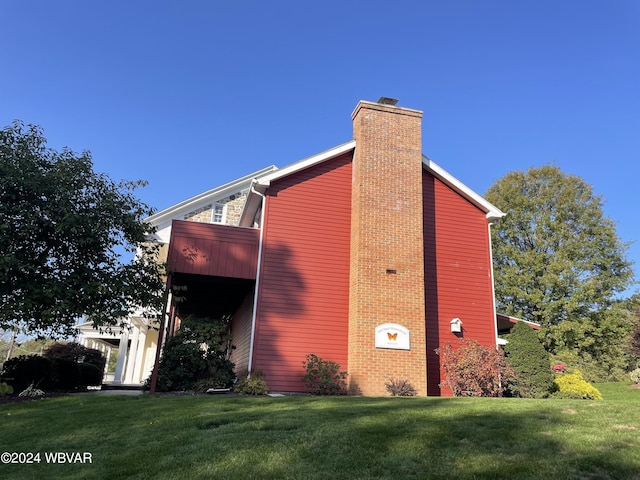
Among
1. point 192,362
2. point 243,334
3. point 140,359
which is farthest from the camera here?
point 140,359

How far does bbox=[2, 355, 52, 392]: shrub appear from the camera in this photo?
1268cm

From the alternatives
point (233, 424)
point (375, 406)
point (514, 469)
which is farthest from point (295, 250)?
point (514, 469)

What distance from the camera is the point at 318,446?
5684mm

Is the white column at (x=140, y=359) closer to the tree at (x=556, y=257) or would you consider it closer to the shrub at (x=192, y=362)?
the shrub at (x=192, y=362)

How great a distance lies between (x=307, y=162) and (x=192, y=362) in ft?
20.2

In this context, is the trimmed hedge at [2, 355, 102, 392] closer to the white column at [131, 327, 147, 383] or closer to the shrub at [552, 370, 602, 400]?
the white column at [131, 327, 147, 383]

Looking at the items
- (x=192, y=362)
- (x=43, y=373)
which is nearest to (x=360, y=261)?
(x=192, y=362)

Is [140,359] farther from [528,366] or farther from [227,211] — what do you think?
[528,366]

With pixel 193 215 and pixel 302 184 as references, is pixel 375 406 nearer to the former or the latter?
pixel 302 184

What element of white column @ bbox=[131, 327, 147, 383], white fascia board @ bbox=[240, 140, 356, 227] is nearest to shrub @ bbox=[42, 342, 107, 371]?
white column @ bbox=[131, 327, 147, 383]

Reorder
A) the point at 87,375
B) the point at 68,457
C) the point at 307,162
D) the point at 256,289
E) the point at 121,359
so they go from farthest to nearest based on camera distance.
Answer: the point at 121,359 → the point at 87,375 → the point at 307,162 → the point at 256,289 → the point at 68,457

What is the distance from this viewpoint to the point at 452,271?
1483 centimetres

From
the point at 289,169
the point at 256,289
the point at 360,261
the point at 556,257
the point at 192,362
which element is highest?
the point at 556,257

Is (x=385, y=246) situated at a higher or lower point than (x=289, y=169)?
lower
